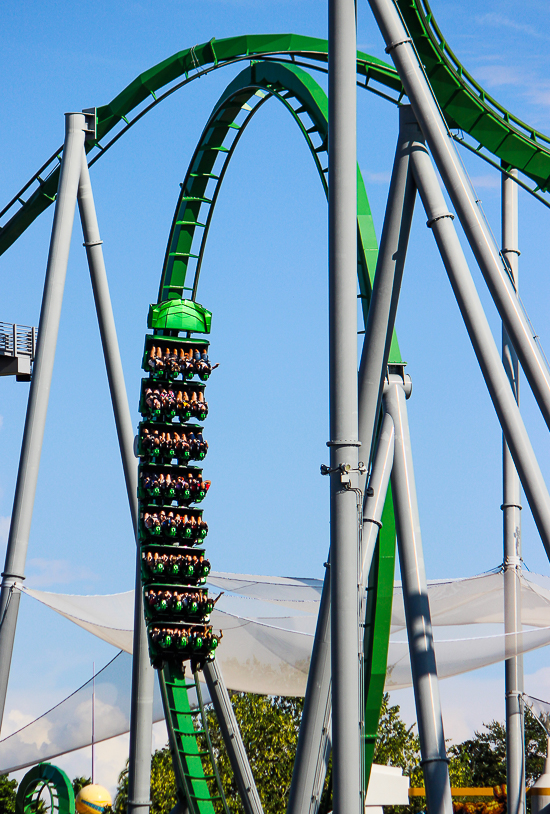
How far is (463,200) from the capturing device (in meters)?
6.72

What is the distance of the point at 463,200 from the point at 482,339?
946 millimetres

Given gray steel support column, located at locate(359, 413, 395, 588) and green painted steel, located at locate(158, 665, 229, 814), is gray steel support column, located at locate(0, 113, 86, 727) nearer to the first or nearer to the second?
green painted steel, located at locate(158, 665, 229, 814)

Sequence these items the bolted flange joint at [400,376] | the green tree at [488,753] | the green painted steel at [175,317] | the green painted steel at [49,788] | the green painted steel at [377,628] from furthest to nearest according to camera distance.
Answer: the green tree at [488,753], the green painted steel at [175,317], the green painted steel at [49,788], the green painted steel at [377,628], the bolted flange joint at [400,376]

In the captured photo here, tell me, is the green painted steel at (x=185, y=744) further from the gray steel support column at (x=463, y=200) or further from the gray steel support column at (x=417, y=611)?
the gray steel support column at (x=463, y=200)

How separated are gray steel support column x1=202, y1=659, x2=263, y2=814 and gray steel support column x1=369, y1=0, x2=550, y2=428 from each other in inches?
231

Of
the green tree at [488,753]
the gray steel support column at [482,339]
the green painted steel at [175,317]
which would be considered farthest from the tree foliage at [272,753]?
the gray steel support column at [482,339]

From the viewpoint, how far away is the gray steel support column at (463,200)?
6254mm

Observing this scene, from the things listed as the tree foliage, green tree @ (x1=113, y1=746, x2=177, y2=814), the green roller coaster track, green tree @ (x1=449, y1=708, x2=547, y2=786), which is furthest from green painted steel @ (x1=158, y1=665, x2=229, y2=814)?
green tree @ (x1=449, y1=708, x2=547, y2=786)

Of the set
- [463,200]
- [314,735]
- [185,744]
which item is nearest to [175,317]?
[185,744]

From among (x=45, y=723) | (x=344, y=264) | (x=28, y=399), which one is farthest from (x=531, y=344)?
(x=45, y=723)

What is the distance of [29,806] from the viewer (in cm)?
1071

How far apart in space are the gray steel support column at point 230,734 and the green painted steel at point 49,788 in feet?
5.56

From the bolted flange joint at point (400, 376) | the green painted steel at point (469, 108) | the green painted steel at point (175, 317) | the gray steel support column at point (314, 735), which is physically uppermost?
the green painted steel at point (469, 108)

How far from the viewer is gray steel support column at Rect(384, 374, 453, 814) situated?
6.94m
